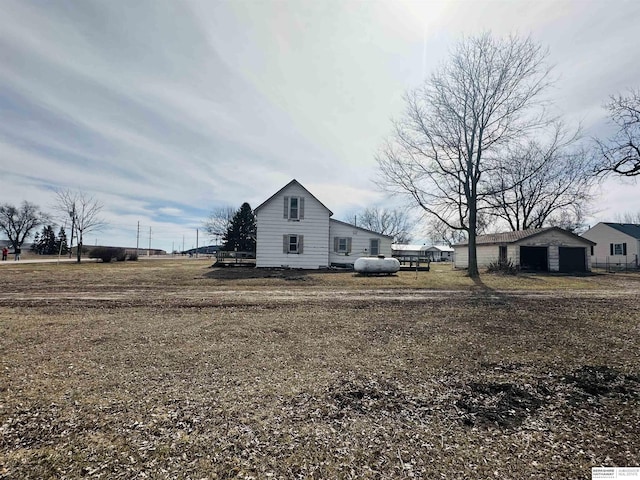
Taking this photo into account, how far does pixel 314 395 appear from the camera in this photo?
12.6 ft

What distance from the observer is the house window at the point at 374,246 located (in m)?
25.0

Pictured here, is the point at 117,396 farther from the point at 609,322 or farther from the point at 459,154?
the point at 459,154

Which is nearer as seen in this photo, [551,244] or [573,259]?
[551,244]

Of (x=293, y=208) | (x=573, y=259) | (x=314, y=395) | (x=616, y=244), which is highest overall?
(x=293, y=208)

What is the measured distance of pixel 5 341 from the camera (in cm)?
564

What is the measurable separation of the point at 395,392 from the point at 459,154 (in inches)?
778

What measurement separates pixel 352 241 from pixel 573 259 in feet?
63.1

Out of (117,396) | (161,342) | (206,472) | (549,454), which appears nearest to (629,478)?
(549,454)

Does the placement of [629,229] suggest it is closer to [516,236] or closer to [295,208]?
[516,236]

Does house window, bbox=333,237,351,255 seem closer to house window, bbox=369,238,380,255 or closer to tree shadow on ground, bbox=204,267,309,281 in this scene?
house window, bbox=369,238,380,255

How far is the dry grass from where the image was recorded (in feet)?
8.75

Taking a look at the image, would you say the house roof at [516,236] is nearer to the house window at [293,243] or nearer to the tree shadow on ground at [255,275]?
the house window at [293,243]

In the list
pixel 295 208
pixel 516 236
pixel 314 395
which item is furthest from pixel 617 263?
pixel 314 395

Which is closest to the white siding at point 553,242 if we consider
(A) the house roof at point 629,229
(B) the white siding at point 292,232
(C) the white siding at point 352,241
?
(C) the white siding at point 352,241
